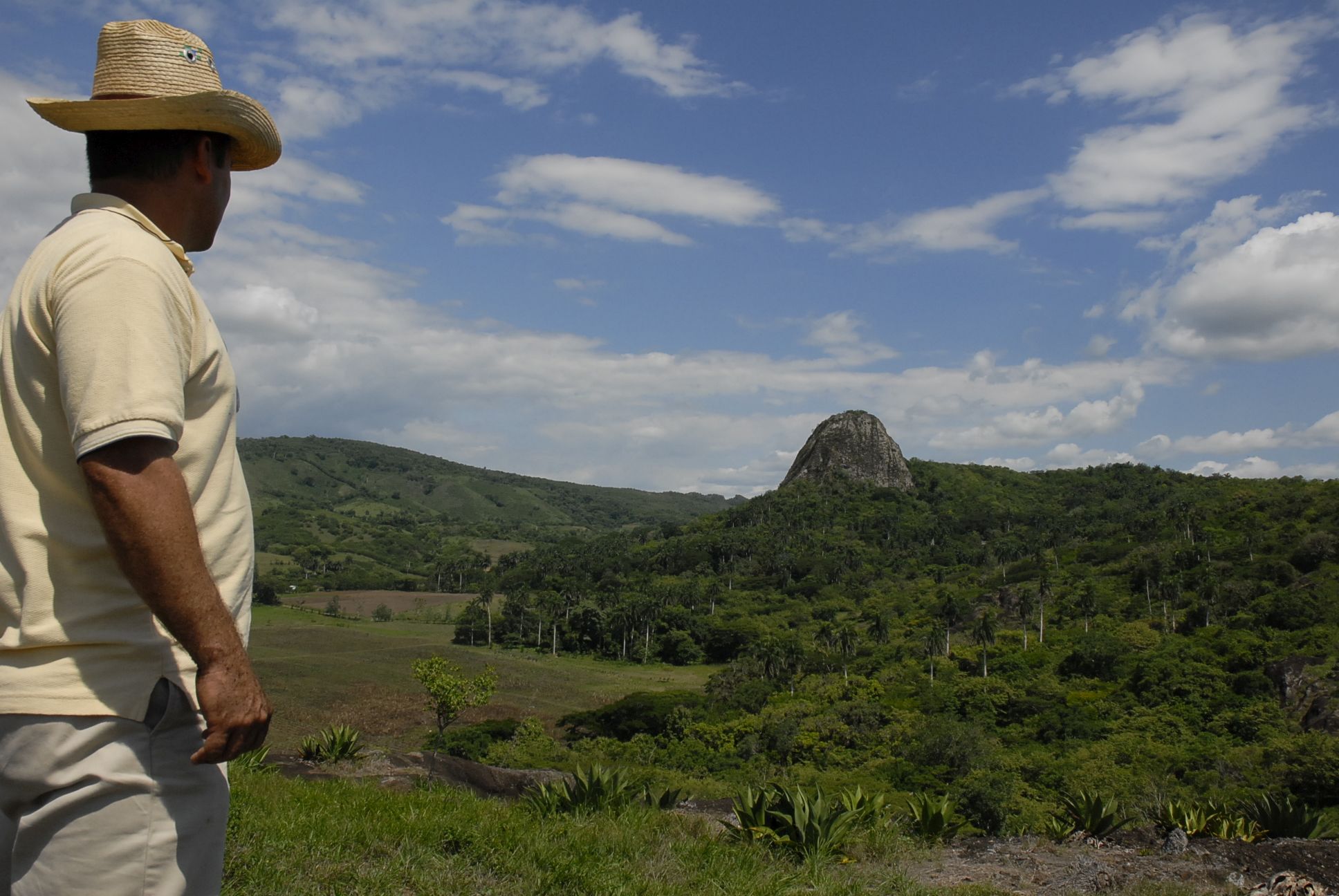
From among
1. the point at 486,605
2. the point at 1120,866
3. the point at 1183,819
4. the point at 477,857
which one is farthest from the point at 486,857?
the point at 486,605

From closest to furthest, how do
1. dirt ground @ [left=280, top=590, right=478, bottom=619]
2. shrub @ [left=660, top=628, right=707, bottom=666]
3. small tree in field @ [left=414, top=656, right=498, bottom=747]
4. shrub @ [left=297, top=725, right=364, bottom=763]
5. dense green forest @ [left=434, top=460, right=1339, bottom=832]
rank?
shrub @ [left=297, top=725, right=364, bottom=763]
small tree in field @ [left=414, top=656, right=498, bottom=747]
dense green forest @ [left=434, top=460, right=1339, bottom=832]
shrub @ [left=660, top=628, right=707, bottom=666]
dirt ground @ [left=280, top=590, right=478, bottom=619]

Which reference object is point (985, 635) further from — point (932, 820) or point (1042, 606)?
point (932, 820)

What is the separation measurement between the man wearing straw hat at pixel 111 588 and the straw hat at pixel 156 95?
0.19 ft

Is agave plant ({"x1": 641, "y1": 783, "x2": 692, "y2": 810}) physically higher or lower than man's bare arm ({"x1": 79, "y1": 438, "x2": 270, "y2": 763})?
lower

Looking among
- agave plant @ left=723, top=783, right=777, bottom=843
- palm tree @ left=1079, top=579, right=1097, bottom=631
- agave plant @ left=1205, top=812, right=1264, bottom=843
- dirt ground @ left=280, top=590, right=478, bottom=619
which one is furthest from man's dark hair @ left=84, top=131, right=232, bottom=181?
dirt ground @ left=280, top=590, right=478, bottom=619

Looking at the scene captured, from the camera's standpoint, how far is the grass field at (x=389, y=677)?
172ft

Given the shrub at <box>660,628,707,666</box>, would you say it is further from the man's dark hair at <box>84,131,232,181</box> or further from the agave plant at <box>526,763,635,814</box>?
the man's dark hair at <box>84,131,232,181</box>

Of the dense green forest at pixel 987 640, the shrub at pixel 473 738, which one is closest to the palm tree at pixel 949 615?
the dense green forest at pixel 987 640

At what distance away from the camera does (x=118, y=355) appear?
1.71 m

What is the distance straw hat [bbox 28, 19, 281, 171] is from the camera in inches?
77.3

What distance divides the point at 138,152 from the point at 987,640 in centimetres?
7711

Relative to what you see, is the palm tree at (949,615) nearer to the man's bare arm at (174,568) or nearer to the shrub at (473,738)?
the shrub at (473,738)

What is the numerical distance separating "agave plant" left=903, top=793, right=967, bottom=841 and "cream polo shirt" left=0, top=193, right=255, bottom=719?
21.8 ft

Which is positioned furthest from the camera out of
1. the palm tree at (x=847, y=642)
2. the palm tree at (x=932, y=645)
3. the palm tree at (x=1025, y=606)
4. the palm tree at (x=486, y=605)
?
the palm tree at (x=486, y=605)
